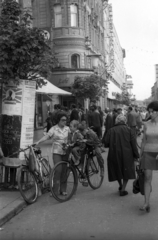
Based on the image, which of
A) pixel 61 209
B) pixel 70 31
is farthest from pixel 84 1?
pixel 61 209

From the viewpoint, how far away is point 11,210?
5695 mm

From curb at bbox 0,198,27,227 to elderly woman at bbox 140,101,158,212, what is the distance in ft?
6.76

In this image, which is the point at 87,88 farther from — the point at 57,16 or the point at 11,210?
the point at 11,210

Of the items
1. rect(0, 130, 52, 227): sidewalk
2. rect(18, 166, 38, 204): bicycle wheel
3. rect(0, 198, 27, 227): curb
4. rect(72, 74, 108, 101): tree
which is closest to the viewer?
rect(0, 198, 27, 227): curb

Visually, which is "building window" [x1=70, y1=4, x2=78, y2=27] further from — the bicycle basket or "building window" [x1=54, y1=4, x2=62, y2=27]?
the bicycle basket

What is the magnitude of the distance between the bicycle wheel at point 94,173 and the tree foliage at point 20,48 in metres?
2.19

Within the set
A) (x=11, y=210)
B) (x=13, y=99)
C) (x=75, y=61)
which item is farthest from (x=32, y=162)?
(x=75, y=61)

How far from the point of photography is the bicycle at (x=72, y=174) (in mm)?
6461

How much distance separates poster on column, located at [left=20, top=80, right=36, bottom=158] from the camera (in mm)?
7262

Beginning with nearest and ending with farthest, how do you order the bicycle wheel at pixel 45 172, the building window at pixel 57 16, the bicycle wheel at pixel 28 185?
the bicycle wheel at pixel 28 185 < the bicycle wheel at pixel 45 172 < the building window at pixel 57 16

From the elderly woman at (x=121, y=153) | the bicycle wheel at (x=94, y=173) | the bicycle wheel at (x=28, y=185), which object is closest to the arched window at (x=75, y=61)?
the bicycle wheel at (x=94, y=173)

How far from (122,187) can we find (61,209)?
151cm

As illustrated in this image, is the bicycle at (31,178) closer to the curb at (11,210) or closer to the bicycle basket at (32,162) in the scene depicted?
the bicycle basket at (32,162)

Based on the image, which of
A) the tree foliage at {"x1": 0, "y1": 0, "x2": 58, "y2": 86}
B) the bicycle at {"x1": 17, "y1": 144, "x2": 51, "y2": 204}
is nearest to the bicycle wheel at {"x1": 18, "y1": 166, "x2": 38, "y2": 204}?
the bicycle at {"x1": 17, "y1": 144, "x2": 51, "y2": 204}
